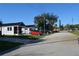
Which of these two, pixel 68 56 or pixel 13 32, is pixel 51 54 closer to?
pixel 68 56

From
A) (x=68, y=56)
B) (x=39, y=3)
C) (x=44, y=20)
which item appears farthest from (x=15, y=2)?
(x=44, y=20)

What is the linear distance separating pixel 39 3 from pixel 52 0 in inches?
46.2

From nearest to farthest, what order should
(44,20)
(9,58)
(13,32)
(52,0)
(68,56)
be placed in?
(9,58), (68,56), (52,0), (44,20), (13,32)

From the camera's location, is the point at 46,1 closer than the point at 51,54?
No

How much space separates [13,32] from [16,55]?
28.8 m

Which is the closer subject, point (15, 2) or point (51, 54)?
point (51, 54)

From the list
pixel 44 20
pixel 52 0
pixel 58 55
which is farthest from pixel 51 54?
pixel 44 20

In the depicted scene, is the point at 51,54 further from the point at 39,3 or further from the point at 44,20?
the point at 44,20

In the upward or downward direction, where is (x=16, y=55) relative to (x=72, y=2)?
downward

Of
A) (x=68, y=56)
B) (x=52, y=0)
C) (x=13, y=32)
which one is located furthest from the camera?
(x=13, y=32)

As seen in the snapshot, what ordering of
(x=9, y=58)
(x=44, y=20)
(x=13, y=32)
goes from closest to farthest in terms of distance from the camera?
(x=9, y=58)
(x=44, y=20)
(x=13, y=32)

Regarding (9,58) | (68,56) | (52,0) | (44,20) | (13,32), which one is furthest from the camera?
(13,32)

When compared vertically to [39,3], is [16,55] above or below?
below

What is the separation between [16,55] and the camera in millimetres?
15719
